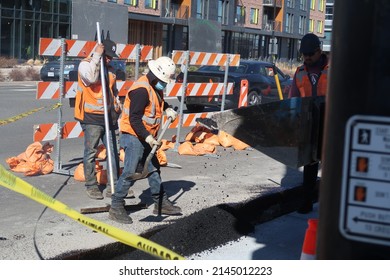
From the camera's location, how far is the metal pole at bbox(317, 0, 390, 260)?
51.7 inches

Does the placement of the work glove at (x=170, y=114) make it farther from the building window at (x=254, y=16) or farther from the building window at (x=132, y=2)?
the building window at (x=254, y=16)

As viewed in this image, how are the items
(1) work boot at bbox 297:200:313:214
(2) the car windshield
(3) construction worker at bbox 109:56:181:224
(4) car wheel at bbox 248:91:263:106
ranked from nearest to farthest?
(3) construction worker at bbox 109:56:181:224 < (1) work boot at bbox 297:200:313:214 < (2) the car windshield < (4) car wheel at bbox 248:91:263:106

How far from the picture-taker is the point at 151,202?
7504 millimetres

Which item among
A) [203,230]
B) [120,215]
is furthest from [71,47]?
[203,230]

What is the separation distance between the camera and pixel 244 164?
10.5 meters

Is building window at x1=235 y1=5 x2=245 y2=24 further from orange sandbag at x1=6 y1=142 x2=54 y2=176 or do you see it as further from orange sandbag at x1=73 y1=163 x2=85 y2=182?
orange sandbag at x1=73 y1=163 x2=85 y2=182

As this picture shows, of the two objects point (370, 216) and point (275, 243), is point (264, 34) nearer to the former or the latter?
point (275, 243)

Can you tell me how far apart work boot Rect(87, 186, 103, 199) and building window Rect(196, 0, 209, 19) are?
50.2 metres

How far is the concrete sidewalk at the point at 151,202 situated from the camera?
5.59 meters

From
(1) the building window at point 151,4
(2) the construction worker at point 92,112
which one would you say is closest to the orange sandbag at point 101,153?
(2) the construction worker at point 92,112

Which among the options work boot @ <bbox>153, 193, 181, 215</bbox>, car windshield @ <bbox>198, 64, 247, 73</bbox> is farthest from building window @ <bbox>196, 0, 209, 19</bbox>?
work boot @ <bbox>153, 193, 181, 215</bbox>

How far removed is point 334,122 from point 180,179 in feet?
24.7

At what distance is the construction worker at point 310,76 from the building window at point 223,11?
53938 millimetres

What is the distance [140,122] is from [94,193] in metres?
1.45
